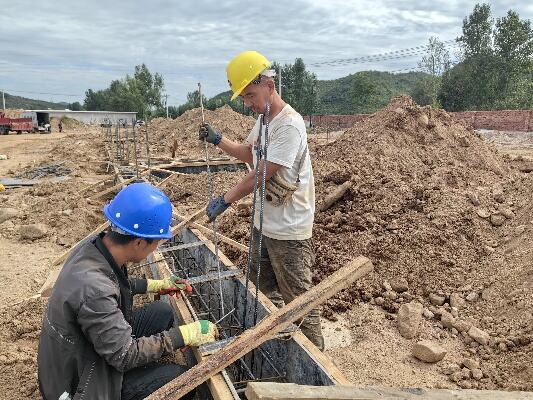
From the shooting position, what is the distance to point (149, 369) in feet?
9.06

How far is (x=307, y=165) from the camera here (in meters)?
3.18

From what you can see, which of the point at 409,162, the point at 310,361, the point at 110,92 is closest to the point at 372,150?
the point at 409,162

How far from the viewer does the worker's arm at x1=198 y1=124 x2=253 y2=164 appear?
376cm

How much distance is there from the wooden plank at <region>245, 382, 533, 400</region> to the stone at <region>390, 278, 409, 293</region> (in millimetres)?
3053

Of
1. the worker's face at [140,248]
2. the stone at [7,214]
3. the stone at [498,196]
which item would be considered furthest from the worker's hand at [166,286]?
the stone at [7,214]

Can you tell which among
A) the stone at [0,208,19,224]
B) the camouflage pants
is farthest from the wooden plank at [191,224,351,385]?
the stone at [0,208,19,224]

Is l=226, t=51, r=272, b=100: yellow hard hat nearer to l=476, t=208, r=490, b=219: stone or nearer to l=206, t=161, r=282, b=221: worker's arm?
l=206, t=161, r=282, b=221: worker's arm

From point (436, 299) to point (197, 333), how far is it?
9.69ft

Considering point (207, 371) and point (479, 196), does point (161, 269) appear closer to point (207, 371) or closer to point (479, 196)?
point (207, 371)

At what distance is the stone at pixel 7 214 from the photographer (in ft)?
26.0

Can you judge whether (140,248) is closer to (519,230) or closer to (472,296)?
(472,296)

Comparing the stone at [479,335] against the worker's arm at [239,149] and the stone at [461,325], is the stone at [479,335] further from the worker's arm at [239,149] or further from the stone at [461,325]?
the worker's arm at [239,149]

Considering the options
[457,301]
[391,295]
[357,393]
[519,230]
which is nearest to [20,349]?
[357,393]

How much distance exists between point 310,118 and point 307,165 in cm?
3824
